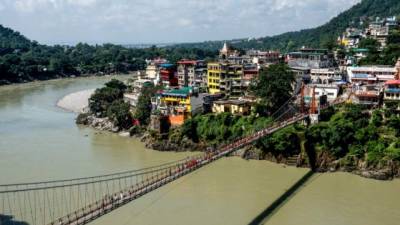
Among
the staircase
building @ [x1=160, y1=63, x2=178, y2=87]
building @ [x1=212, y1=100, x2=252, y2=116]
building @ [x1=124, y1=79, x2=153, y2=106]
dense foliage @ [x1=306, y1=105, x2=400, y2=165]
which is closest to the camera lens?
dense foliage @ [x1=306, y1=105, x2=400, y2=165]

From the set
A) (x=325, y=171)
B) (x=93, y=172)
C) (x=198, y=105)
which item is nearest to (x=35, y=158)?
(x=93, y=172)

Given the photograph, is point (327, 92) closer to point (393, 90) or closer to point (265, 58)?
point (393, 90)

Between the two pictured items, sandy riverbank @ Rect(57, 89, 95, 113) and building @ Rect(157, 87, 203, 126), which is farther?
sandy riverbank @ Rect(57, 89, 95, 113)

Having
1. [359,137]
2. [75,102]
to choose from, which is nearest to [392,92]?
[359,137]

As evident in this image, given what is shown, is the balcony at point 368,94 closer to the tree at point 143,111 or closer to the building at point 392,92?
the building at point 392,92

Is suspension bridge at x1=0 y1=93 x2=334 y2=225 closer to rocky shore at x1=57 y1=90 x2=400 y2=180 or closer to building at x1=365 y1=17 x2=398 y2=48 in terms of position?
rocky shore at x1=57 y1=90 x2=400 y2=180

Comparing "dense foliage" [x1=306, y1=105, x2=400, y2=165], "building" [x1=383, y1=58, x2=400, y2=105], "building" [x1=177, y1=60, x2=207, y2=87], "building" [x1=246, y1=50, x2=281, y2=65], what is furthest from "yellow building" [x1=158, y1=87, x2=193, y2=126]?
"building" [x1=383, y1=58, x2=400, y2=105]
